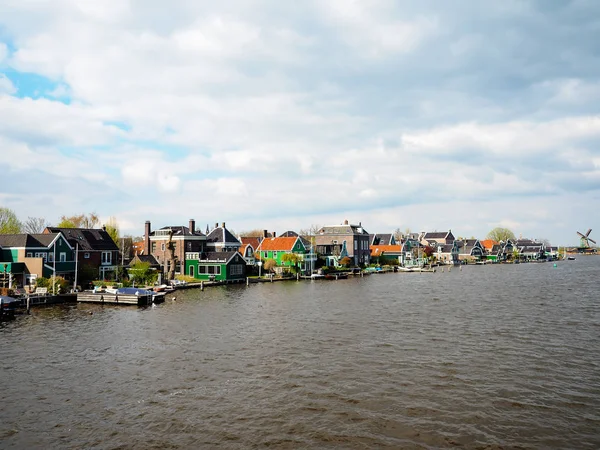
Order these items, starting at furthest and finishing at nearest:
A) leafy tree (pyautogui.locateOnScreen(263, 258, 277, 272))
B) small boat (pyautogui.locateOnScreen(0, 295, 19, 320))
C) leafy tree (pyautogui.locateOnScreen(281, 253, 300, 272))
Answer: leafy tree (pyautogui.locateOnScreen(281, 253, 300, 272)) → leafy tree (pyautogui.locateOnScreen(263, 258, 277, 272)) → small boat (pyautogui.locateOnScreen(0, 295, 19, 320))

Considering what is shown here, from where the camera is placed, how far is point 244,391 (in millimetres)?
21609

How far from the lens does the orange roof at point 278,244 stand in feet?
298

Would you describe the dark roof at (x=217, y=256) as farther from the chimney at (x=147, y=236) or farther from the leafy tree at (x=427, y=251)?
the leafy tree at (x=427, y=251)

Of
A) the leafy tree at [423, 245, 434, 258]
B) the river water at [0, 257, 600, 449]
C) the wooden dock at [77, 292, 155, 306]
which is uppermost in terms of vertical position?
the leafy tree at [423, 245, 434, 258]

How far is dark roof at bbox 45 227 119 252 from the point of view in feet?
210

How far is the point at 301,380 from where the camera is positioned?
23.2 m

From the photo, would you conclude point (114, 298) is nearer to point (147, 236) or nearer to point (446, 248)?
point (147, 236)

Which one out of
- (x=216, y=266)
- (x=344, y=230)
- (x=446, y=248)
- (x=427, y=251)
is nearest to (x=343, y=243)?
(x=344, y=230)

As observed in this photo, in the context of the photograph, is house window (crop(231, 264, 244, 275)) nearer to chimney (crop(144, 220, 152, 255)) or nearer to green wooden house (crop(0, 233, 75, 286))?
chimney (crop(144, 220, 152, 255))

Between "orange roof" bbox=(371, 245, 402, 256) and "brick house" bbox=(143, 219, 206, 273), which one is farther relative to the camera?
"orange roof" bbox=(371, 245, 402, 256)

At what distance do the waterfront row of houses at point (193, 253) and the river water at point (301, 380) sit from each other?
17.5 metres

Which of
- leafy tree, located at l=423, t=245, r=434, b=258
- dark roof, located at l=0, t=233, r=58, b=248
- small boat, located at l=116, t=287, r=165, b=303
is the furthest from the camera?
leafy tree, located at l=423, t=245, r=434, b=258

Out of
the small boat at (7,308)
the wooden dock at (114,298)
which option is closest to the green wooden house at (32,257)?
the wooden dock at (114,298)

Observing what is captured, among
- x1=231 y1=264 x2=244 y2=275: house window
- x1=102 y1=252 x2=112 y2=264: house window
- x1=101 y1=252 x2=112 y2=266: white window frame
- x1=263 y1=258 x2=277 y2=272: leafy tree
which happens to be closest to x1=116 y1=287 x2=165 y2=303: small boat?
x1=101 y1=252 x2=112 y2=266: white window frame
